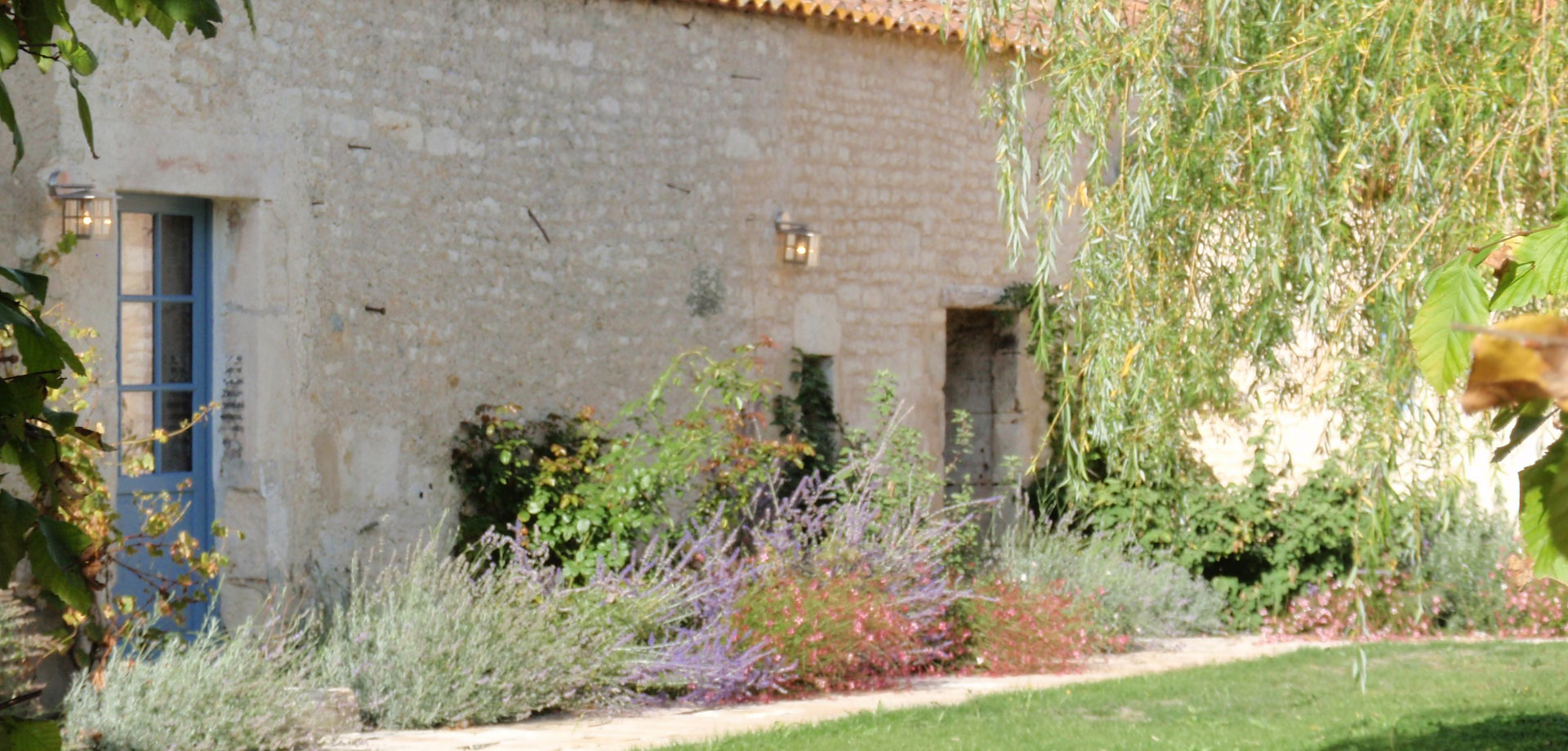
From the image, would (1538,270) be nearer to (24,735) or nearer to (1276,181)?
(24,735)

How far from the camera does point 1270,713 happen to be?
6629 mm

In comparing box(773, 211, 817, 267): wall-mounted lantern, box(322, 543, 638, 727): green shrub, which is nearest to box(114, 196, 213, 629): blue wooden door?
box(322, 543, 638, 727): green shrub

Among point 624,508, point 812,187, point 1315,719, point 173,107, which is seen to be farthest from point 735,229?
point 1315,719

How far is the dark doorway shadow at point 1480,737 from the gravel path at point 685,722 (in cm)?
158

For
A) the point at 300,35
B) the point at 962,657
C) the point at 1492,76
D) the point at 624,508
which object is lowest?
the point at 962,657

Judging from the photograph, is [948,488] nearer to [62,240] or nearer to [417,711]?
[417,711]

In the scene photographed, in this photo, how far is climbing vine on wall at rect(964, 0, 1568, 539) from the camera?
182 inches

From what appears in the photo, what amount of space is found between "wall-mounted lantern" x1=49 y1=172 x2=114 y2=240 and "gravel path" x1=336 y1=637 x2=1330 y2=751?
82.2 inches

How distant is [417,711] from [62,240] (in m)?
2.10

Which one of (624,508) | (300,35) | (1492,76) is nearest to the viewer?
(1492,76)

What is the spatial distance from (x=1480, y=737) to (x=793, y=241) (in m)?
4.21

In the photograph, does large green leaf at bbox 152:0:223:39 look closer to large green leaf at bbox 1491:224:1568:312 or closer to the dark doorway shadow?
large green leaf at bbox 1491:224:1568:312

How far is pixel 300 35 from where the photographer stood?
6926 millimetres

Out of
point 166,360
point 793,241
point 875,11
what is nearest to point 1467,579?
point 793,241
